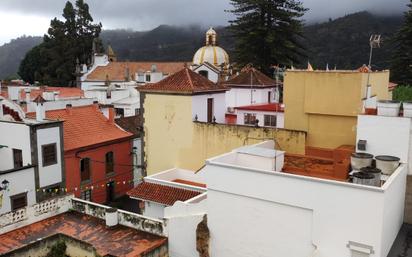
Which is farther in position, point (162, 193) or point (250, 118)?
point (250, 118)

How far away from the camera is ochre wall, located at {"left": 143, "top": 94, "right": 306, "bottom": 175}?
19094mm

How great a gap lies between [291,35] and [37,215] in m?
29.7

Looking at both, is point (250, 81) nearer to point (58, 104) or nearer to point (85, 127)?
point (85, 127)

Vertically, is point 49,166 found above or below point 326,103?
below

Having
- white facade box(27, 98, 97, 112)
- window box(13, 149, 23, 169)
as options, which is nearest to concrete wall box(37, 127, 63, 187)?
window box(13, 149, 23, 169)

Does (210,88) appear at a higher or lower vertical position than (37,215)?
higher

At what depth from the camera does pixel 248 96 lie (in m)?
30.1

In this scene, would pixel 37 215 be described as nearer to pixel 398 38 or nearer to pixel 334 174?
pixel 334 174

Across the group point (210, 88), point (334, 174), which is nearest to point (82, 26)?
point (210, 88)

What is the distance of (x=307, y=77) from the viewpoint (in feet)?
61.3

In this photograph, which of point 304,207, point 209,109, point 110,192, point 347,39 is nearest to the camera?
point 304,207

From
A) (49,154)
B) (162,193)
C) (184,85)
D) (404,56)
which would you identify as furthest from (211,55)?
(162,193)

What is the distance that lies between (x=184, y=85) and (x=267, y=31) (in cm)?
2016

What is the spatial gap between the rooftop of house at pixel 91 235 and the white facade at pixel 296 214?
9.16 ft
